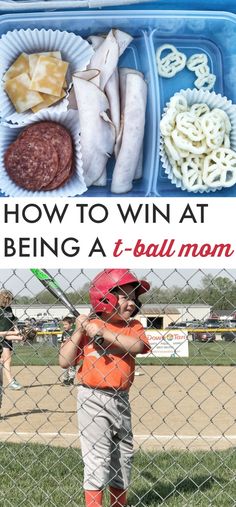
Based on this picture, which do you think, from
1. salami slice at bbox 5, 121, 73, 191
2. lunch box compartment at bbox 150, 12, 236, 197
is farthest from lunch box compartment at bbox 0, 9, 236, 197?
salami slice at bbox 5, 121, 73, 191

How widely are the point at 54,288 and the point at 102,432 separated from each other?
0.79 meters

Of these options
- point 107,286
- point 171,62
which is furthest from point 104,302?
point 171,62

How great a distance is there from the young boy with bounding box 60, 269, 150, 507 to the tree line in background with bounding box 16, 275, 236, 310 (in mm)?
97

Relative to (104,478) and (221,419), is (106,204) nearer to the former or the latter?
(104,478)

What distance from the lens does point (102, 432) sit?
471 centimetres

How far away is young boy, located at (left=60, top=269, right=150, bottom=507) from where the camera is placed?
459 cm

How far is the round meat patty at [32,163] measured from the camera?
600 cm

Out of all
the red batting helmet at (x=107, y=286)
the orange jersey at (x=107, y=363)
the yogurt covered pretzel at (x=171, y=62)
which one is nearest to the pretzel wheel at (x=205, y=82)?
the yogurt covered pretzel at (x=171, y=62)

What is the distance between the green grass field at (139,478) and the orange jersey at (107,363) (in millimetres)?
856

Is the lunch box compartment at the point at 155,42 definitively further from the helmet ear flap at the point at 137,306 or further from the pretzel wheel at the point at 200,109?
the helmet ear flap at the point at 137,306

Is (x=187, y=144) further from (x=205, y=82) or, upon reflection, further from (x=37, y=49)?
(x=37, y=49)

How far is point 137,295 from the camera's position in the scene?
4.76 metres

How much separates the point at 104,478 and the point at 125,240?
1.22 m

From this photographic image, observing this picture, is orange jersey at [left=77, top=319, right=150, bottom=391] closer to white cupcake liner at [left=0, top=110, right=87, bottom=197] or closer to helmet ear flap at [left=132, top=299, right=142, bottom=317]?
helmet ear flap at [left=132, top=299, right=142, bottom=317]
